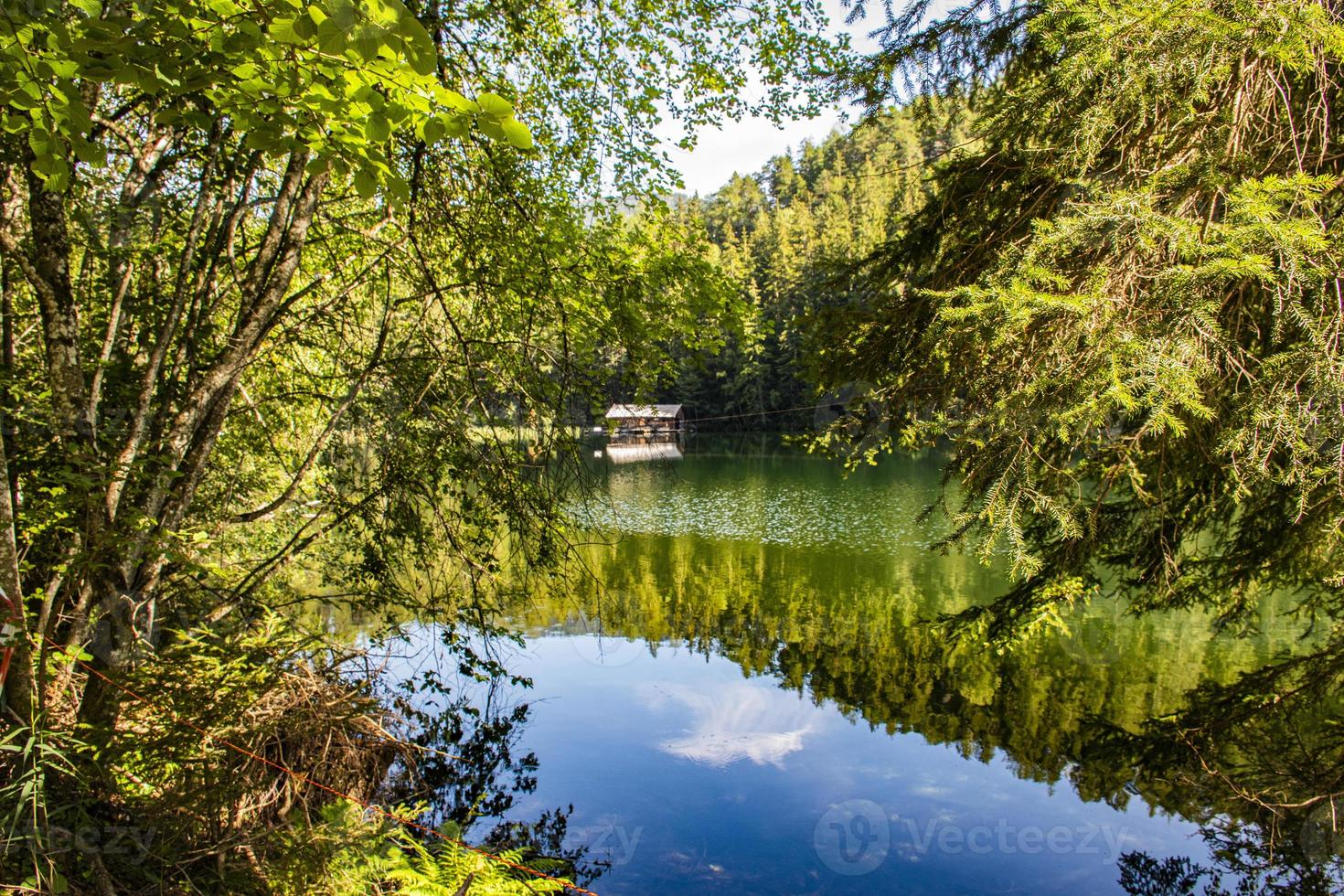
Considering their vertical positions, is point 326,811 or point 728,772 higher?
point 326,811

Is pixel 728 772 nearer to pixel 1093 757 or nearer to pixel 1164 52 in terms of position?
pixel 1093 757

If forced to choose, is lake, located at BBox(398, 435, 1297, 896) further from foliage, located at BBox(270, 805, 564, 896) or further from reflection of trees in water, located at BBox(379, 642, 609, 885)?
foliage, located at BBox(270, 805, 564, 896)

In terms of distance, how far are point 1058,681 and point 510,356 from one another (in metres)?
6.94

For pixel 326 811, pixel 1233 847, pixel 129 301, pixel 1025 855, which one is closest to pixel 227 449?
pixel 129 301

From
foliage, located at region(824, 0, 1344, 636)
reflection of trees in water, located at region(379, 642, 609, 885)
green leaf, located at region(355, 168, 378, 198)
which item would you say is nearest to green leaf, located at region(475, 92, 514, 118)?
green leaf, located at region(355, 168, 378, 198)

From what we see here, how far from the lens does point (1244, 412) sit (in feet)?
9.57

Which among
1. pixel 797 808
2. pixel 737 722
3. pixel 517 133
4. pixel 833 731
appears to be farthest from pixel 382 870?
pixel 833 731

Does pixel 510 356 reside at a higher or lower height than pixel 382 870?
higher

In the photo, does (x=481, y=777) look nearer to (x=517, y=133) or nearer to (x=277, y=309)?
(x=277, y=309)

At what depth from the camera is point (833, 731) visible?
7344 mm

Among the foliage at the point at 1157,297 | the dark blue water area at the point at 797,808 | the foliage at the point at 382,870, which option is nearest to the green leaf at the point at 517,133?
the foliage at the point at 1157,297

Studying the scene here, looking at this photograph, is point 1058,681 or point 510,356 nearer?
point 510,356

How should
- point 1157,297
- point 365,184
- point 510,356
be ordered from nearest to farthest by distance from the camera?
point 365,184
point 1157,297
point 510,356

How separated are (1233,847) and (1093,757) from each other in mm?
1115
